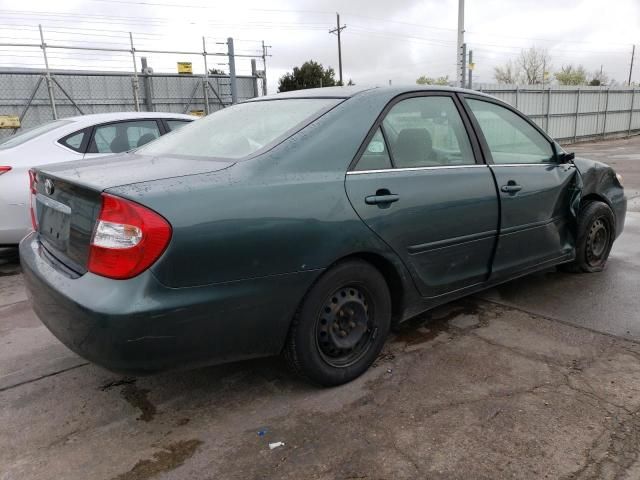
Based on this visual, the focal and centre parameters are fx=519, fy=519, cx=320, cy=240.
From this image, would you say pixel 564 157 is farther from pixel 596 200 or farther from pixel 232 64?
pixel 232 64

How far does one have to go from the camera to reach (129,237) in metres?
2.03

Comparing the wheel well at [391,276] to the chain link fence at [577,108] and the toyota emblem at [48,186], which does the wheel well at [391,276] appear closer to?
the toyota emblem at [48,186]

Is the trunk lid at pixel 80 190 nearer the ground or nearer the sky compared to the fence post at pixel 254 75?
nearer the ground

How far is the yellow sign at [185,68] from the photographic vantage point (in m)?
13.1

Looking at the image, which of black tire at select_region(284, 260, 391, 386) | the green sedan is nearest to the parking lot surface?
black tire at select_region(284, 260, 391, 386)

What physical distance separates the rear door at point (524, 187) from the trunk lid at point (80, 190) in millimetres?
1899

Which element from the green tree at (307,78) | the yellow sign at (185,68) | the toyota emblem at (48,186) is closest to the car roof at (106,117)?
the toyota emblem at (48,186)

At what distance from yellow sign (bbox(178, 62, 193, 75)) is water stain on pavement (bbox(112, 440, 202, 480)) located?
12.3 metres

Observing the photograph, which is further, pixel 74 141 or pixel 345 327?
pixel 74 141

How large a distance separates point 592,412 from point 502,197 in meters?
1.38

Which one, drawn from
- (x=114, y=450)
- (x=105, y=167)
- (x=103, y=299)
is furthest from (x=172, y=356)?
(x=105, y=167)

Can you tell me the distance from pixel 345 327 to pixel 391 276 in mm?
402

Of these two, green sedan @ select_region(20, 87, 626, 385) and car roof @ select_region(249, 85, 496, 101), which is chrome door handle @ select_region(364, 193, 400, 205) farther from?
car roof @ select_region(249, 85, 496, 101)

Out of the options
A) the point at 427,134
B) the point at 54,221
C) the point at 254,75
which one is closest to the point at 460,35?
the point at 254,75
